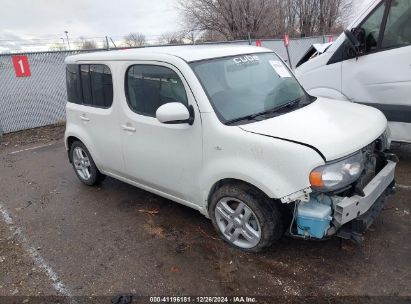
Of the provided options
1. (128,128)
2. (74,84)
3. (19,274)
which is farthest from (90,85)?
(19,274)

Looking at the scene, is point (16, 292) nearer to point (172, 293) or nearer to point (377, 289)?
point (172, 293)

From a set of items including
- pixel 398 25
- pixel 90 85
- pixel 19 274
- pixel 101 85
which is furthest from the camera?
pixel 398 25

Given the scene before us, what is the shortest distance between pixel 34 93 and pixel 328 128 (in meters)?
8.16

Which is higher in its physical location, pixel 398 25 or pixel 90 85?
pixel 398 25

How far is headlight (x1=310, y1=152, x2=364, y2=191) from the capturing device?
276 cm

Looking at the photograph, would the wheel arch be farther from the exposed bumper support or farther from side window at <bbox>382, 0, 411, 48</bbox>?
side window at <bbox>382, 0, 411, 48</bbox>

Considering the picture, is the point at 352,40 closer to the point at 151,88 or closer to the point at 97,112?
the point at 151,88

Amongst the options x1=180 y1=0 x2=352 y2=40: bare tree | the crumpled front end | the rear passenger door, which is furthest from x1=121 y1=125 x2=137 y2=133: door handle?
x1=180 y1=0 x2=352 y2=40: bare tree

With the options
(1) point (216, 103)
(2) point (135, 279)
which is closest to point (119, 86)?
(1) point (216, 103)

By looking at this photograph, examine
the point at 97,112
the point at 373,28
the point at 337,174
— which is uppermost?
the point at 373,28

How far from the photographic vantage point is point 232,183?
129 inches

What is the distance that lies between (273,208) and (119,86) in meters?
2.11

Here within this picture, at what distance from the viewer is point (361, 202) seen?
2.95 metres

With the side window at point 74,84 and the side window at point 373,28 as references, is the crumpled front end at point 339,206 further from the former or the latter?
the side window at point 74,84
